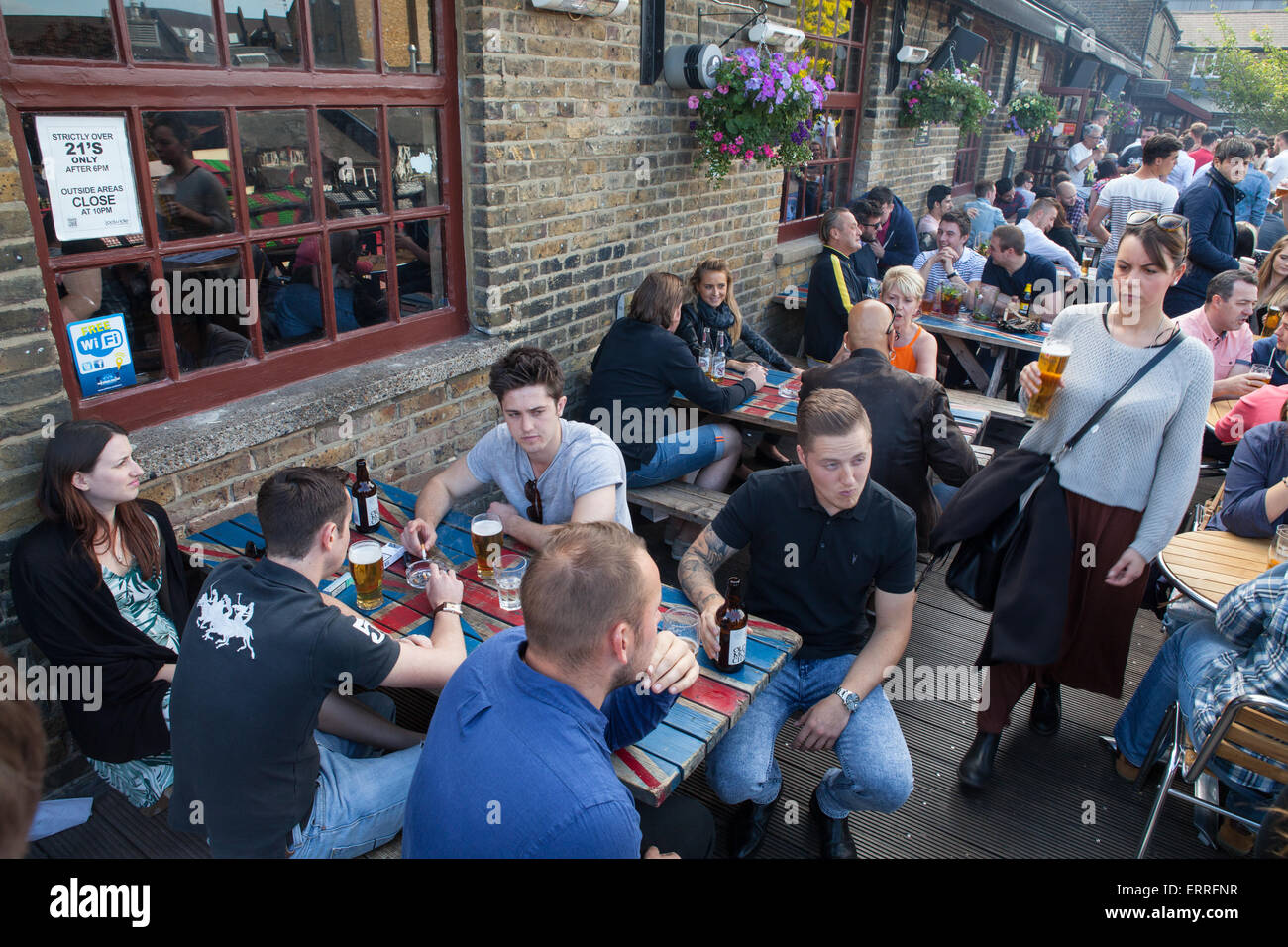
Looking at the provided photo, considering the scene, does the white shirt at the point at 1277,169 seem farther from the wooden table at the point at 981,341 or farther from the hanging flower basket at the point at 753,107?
the hanging flower basket at the point at 753,107

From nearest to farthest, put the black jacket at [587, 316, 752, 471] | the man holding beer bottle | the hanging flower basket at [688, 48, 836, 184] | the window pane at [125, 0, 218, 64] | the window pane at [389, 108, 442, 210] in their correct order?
the man holding beer bottle, the window pane at [125, 0, 218, 64], the window pane at [389, 108, 442, 210], the black jacket at [587, 316, 752, 471], the hanging flower basket at [688, 48, 836, 184]

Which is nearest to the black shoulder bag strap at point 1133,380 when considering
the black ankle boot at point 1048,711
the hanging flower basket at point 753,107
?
the black ankle boot at point 1048,711

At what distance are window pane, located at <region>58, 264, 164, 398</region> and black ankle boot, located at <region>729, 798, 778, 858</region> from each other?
2.47 m

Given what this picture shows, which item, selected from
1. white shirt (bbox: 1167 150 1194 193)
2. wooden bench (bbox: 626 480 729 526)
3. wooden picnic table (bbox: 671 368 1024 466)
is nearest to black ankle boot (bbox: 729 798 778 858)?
wooden bench (bbox: 626 480 729 526)

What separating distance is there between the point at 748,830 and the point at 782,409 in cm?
225

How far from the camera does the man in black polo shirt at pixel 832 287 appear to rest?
5523mm

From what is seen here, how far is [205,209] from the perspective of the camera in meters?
2.87

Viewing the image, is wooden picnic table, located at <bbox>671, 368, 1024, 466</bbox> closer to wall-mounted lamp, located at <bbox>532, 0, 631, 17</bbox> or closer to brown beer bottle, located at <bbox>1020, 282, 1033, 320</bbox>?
brown beer bottle, located at <bbox>1020, 282, 1033, 320</bbox>

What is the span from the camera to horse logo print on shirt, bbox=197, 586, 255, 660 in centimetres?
183

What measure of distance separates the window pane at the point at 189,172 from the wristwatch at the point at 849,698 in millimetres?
2607

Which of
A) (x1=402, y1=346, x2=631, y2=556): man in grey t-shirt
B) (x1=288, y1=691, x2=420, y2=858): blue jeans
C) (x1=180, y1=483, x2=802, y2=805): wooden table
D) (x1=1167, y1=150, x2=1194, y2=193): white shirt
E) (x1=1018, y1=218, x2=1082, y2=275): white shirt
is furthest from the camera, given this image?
(x1=1167, y1=150, x2=1194, y2=193): white shirt

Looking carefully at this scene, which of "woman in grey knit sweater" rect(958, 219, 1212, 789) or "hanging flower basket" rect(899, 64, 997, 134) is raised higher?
"hanging flower basket" rect(899, 64, 997, 134)
